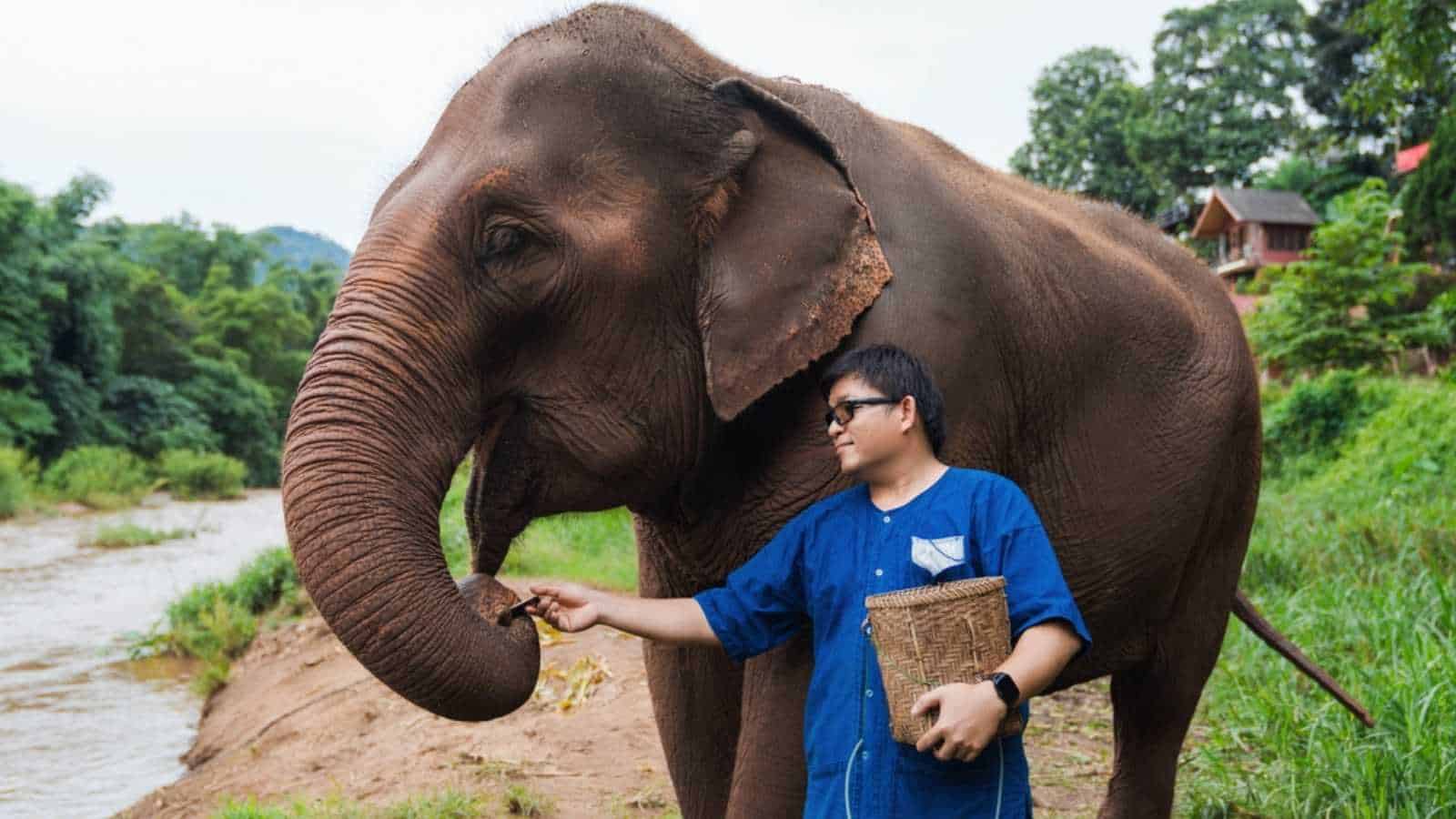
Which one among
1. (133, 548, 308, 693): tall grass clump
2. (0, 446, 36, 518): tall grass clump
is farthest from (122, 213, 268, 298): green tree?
(133, 548, 308, 693): tall grass clump

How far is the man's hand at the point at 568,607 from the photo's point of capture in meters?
2.29

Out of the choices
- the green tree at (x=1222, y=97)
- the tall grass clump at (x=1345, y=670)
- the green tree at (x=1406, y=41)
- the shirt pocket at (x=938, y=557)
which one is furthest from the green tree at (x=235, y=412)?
the shirt pocket at (x=938, y=557)

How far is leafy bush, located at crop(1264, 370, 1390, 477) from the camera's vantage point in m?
16.2

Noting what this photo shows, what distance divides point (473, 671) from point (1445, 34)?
7881 millimetres

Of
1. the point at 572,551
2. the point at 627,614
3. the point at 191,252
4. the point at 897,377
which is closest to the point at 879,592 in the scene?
the point at 897,377

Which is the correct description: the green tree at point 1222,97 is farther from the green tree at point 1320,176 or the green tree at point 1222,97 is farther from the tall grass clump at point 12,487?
the tall grass clump at point 12,487

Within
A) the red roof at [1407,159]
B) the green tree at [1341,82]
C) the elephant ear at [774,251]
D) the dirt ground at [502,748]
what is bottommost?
the dirt ground at [502,748]

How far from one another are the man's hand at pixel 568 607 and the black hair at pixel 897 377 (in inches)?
22.6

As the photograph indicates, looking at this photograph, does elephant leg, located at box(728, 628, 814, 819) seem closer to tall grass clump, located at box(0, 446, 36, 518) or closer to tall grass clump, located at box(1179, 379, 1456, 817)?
tall grass clump, located at box(1179, 379, 1456, 817)

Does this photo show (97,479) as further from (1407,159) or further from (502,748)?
(1407,159)

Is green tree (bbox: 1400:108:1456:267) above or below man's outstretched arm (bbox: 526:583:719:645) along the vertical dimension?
above

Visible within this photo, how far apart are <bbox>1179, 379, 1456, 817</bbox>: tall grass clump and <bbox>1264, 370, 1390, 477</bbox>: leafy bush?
200 inches

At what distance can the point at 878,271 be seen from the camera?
2559 mm

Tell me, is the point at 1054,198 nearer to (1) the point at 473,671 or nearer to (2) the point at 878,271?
(2) the point at 878,271
